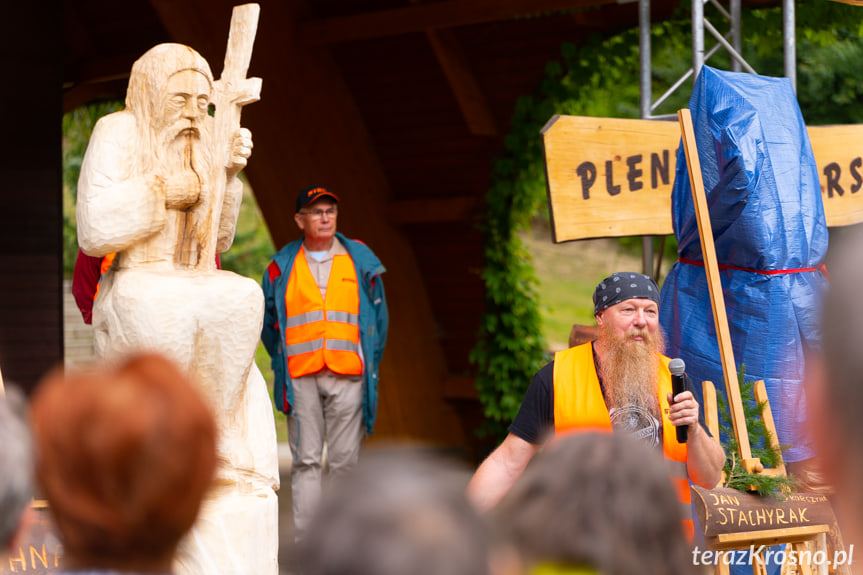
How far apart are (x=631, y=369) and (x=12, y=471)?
2013mm

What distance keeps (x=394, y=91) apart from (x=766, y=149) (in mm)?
3837

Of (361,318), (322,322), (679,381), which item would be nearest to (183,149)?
(679,381)

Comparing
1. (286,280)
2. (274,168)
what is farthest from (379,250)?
(286,280)

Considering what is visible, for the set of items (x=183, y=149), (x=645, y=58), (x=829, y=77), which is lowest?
(x=183, y=149)

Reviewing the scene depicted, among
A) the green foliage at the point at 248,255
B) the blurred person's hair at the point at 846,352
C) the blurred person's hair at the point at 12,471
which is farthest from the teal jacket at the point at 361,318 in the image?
the green foliage at the point at 248,255

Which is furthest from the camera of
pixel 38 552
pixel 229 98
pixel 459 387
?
pixel 459 387

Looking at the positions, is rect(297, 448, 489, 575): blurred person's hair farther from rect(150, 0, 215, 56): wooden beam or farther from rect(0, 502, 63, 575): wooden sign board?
rect(150, 0, 215, 56): wooden beam

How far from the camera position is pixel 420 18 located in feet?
21.8

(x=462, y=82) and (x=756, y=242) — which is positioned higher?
(x=462, y=82)

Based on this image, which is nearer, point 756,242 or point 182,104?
point 182,104

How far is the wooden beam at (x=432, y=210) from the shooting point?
7.32 meters

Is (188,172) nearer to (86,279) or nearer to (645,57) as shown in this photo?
(86,279)

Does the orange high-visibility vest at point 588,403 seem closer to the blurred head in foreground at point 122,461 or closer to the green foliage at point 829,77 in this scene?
the blurred head in foreground at point 122,461

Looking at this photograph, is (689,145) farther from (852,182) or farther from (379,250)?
(379,250)
